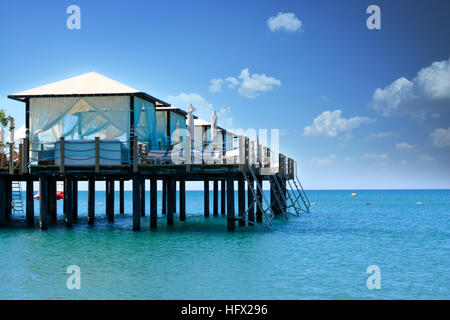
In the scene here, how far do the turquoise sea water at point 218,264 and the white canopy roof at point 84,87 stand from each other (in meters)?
6.43

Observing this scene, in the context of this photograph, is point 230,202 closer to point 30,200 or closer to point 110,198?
point 30,200

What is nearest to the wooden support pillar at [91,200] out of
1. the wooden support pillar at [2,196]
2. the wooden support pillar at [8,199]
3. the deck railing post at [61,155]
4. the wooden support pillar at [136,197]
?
the wooden support pillar at [2,196]

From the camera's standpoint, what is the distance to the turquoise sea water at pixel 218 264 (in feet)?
43.4

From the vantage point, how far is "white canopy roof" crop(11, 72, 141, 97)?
23.0m

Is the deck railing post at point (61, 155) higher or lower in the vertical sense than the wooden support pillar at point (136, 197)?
higher

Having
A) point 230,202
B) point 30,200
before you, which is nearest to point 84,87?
point 30,200

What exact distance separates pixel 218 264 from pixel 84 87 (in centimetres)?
1150

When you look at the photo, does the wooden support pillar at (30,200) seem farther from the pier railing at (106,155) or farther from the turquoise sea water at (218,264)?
the pier railing at (106,155)

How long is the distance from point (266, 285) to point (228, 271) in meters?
1.84

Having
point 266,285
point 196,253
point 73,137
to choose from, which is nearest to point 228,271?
point 266,285

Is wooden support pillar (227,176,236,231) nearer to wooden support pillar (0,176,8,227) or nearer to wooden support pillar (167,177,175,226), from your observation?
wooden support pillar (167,177,175,226)

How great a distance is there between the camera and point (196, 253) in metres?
18.5

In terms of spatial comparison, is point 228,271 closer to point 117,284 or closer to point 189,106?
point 117,284

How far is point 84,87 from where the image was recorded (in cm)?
2361
